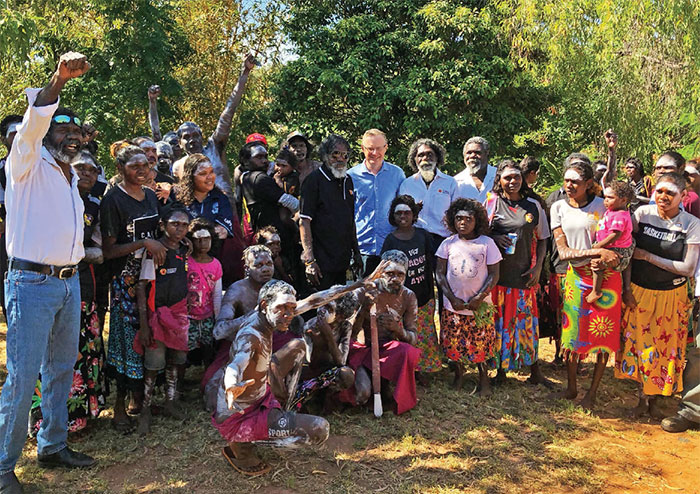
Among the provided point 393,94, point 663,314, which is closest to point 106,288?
point 663,314

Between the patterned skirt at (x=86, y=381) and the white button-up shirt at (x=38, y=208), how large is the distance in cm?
90

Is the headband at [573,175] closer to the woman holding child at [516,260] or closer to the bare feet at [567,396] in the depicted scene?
the woman holding child at [516,260]

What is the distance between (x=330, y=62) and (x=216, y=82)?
528 centimetres

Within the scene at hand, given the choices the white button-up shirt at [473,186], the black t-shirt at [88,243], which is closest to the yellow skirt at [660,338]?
the white button-up shirt at [473,186]

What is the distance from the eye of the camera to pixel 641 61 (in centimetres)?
887

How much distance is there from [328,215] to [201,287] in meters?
1.26

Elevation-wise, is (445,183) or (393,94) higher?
(393,94)

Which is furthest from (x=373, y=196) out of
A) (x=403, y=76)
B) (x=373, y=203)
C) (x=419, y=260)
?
(x=403, y=76)

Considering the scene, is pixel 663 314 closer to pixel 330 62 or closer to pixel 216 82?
pixel 330 62

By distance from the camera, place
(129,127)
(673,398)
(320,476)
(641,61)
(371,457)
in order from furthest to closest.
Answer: (129,127), (641,61), (673,398), (371,457), (320,476)

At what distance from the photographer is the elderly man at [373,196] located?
17.9 feet

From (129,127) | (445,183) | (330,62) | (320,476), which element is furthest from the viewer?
(330,62)

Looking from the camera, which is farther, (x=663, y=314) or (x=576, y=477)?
(x=663, y=314)

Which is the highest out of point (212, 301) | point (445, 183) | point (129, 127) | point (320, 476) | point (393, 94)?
point (393, 94)
